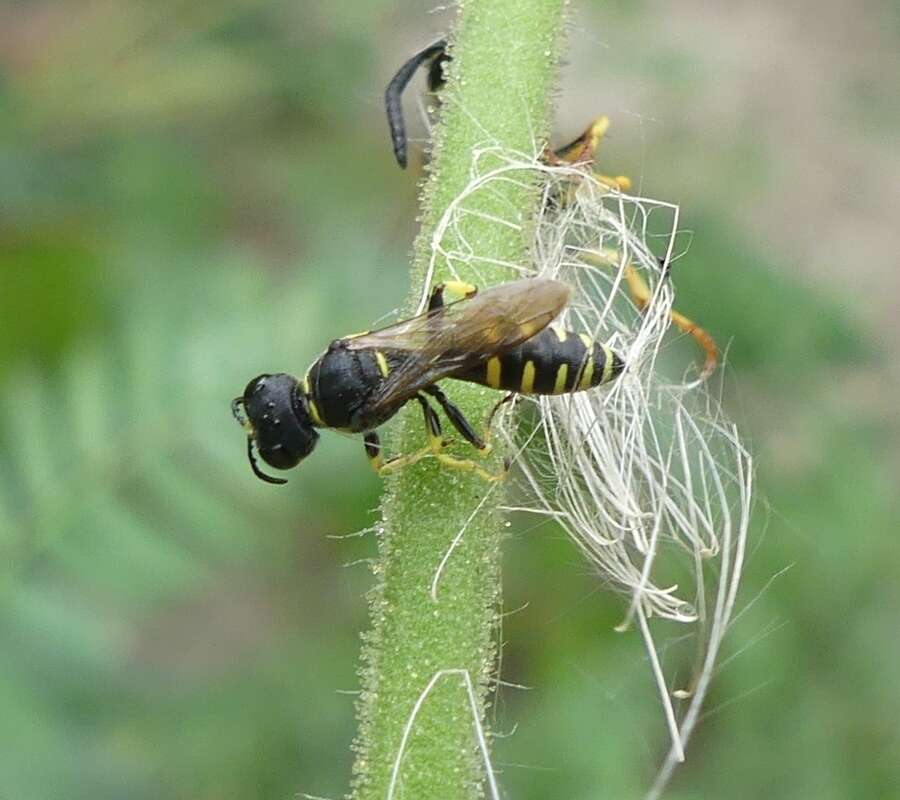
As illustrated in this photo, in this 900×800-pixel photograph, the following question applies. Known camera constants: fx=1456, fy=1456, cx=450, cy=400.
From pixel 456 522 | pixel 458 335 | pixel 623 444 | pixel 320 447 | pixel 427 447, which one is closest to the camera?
pixel 456 522

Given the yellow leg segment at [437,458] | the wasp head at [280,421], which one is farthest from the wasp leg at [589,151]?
the wasp head at [280,421]

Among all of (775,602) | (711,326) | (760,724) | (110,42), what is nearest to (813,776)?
(760,724)

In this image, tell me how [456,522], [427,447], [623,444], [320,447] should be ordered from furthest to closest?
1. [320,447]
2. [623,444]
3. [427,447]
4. [456,522]

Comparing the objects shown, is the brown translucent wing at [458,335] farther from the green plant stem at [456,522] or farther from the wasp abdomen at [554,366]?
the green plant stem at [456,522]

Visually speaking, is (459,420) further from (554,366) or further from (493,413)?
(554,366)

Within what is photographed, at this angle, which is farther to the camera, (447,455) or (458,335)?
(458,335)

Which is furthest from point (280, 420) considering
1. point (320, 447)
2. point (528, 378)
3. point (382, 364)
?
point (320, 447)

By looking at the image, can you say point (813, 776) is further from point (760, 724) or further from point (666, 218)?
point (666, 218)

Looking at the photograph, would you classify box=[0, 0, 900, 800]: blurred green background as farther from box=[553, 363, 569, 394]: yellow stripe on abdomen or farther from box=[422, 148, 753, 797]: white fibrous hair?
box=[553, 363, 569, 394]: yellow stripe on abdomen
